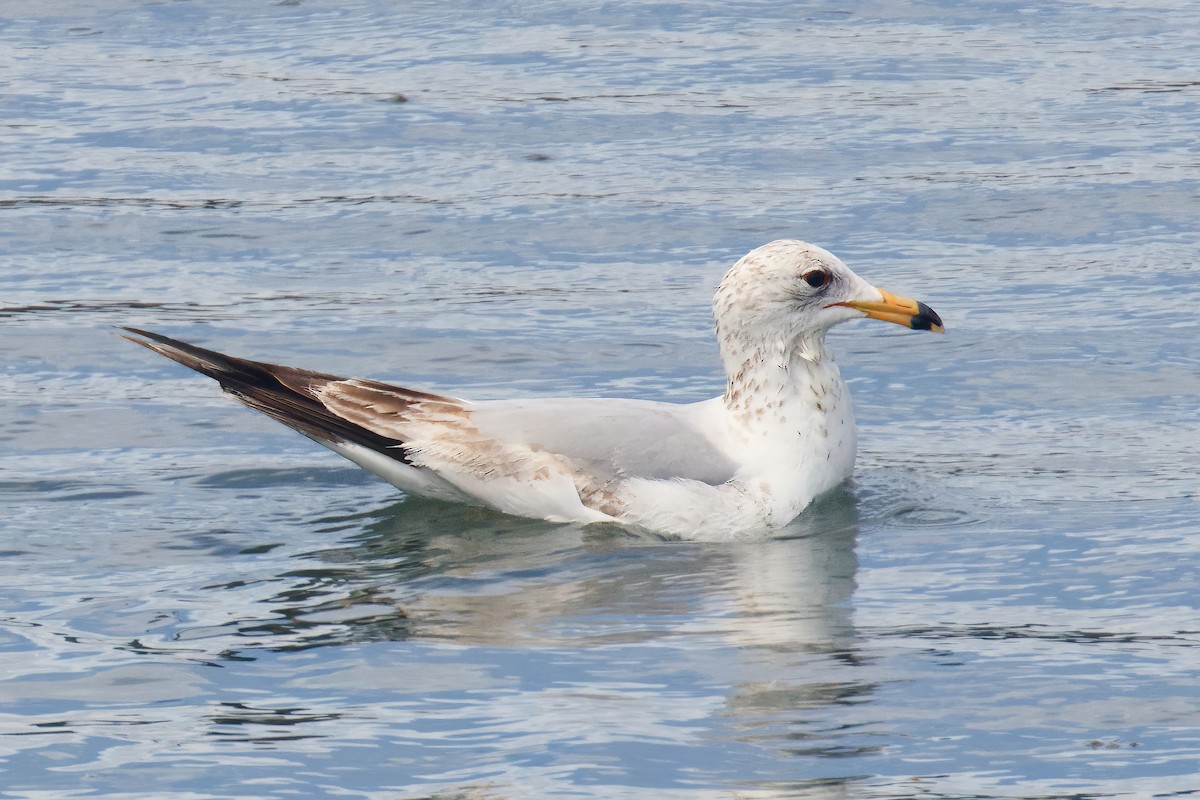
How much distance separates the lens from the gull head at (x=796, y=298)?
32.0 feet

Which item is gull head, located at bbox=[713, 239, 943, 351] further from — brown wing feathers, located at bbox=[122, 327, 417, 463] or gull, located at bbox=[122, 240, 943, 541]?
brown wing feathers, located at bbox=[122, 327, 417, 463]

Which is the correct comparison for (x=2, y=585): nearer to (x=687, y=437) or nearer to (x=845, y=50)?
(x=687, y=437)

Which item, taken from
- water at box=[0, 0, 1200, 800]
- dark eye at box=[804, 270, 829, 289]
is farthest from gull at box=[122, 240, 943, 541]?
water at box=[0, 0, 1200, 800]

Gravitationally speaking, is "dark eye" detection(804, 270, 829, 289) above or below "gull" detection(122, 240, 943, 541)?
above

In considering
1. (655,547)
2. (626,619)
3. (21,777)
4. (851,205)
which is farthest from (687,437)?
(851,205)

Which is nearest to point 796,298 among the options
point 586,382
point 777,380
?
point 777,380

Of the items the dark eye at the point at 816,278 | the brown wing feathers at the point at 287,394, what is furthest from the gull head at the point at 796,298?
the brown wing feathers at the point at 287,394

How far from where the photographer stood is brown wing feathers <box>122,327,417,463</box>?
9.50m

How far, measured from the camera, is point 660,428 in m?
9.49

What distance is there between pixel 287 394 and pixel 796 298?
87.6 inches

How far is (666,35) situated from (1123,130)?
3924 millimetres

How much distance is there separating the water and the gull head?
0.77 m

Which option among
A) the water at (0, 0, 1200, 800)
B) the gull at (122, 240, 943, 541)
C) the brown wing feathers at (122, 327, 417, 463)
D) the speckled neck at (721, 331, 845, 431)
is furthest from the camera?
the speckled neck at (721, 331, 845, 431)

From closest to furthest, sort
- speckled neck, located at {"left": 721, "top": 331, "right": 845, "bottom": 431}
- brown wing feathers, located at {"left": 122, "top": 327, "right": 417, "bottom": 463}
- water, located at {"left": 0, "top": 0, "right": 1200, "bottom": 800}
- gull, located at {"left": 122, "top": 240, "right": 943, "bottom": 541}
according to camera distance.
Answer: water, located at {"left": 0, "top": 0, "right": 1200, "bottom": 800}, gull, located at {"left": 122, "top": 240, "right": 943, "bottom": 541}, brown wing feathers, located at {"left": 122, "top": 327, "right": 417, "bottom": 463}, speckled neck, located at {"left": 721, "top": 331, "right": 845, "bottom": 431}
